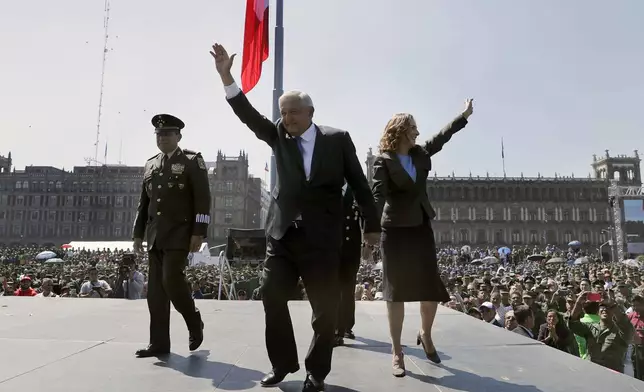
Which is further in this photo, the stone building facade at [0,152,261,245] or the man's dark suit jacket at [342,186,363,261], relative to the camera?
the stone building facade at [0,152,261,245]

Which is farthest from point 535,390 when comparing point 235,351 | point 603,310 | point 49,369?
point 603,310

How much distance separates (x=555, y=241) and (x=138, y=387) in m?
107

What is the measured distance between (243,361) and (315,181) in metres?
1.65

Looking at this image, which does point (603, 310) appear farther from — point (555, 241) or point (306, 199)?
point (555, 241)

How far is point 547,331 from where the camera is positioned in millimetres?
6879

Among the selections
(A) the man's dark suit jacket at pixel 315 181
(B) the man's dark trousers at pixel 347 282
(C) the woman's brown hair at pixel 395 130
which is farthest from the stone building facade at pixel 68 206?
(A) the man's dark suit jacket at pixel 315 181

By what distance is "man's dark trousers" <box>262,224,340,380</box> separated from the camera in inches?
118

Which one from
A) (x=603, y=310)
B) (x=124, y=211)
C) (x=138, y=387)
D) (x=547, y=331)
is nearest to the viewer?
(x=138, y=387)

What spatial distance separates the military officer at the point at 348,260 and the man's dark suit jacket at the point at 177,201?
1.23 meters

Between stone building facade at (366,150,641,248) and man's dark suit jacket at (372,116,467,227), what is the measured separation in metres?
93.5

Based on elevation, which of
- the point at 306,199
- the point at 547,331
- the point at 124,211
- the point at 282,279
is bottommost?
the point at 547,331

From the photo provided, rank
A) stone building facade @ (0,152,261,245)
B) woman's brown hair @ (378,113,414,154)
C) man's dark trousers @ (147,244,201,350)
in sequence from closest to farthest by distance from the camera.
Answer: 1. woman's brown hair @ (378,113,414,154)
2. man's dark trousers @ (147,244,201,350)
3. stone building facade @ (0,152,261,245)

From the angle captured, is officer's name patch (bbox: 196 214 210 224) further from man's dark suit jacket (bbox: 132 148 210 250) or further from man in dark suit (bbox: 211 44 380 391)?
man in dark suit (bbox: 211 44 380 391)

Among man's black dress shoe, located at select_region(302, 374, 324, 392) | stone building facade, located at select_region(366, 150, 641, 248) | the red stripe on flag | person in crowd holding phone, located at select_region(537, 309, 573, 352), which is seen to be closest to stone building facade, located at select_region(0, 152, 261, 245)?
stone building facade, located at select_region(366, 150, 641, 248)
